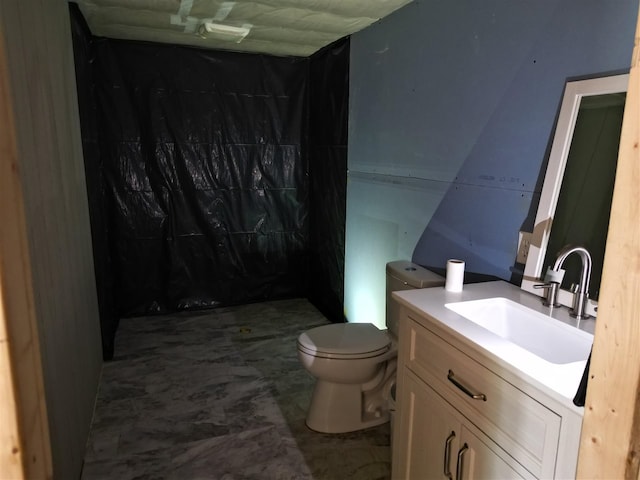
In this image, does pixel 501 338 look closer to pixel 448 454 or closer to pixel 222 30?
pixel 448 454

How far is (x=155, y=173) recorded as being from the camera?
3562mm

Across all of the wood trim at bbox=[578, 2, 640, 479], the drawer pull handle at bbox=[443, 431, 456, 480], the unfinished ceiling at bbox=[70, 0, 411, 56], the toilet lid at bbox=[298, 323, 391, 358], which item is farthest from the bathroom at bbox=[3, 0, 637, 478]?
the wood trim at bbox=[578, 2, 640, 479]

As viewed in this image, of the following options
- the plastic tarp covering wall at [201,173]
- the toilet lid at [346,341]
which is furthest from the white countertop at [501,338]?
the plastic tarp covering wall at [201,173]

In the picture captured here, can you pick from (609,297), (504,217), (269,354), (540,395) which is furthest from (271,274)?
(609,297)

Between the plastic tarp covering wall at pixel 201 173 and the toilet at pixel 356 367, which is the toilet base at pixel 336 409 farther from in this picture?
the plastic tarp covering wall at pixel 201 173

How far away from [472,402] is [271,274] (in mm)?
2927

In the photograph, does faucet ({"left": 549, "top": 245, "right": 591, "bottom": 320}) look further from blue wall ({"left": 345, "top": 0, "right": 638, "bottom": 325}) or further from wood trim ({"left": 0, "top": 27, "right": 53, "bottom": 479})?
wood trim ({"left": 0, "top": 27, "right": 53, "bottom": 479})

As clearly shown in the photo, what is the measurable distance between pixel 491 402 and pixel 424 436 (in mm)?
391

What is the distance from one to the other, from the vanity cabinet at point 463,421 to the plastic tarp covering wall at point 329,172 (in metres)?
1.91

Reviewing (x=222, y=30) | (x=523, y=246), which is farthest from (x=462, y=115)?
(x=222, y=30)

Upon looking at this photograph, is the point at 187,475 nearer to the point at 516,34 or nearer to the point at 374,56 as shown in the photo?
the point at 516,34

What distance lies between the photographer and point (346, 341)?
86.4 inches

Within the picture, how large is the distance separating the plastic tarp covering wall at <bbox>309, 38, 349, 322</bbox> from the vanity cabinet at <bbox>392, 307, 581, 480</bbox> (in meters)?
1.91

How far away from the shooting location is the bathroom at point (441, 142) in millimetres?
1523
